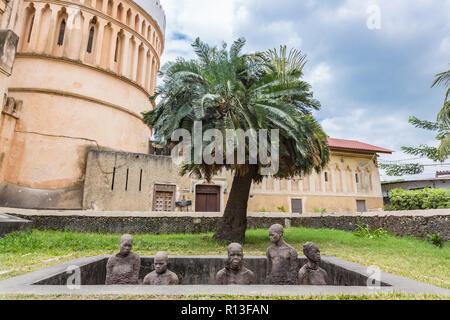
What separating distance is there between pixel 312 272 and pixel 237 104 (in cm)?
587

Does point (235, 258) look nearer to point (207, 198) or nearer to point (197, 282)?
point (197, 282)

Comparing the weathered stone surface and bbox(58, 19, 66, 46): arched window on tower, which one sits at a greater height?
bbox(58, 19, 66, 46): arched window on tower

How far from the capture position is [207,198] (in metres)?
19.3

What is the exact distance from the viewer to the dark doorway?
62.5ft

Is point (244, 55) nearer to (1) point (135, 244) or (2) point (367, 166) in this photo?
(1) point (135, 244)

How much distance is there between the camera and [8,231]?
29.8 feet

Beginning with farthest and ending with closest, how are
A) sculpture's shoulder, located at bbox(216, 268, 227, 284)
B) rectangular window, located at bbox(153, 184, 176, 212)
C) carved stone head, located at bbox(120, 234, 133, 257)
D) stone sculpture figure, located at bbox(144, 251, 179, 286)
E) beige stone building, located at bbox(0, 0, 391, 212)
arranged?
rectangular window, located at bbox(153, 184, 176, 212) < beige stone building, located at bbox(0, 0, 391, 212) < carved stone head, located at bbox(120, 234, 133, 257) < sculpture's shoulder, located at bbox(216, 268, 227, 284) < stone sculpture figure, located at bbox(144, 251, 179, 286)

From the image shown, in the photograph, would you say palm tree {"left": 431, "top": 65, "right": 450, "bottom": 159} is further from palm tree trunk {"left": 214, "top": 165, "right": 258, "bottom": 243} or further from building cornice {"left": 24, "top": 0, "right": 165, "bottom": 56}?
building cornice {"left": 24, "top": 0, "right": 165, "bottom": 56}

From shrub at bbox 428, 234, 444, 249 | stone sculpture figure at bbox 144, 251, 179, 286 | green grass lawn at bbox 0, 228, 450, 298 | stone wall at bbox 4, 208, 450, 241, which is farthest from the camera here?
stone wall at bbox 4, 208, 450, 241

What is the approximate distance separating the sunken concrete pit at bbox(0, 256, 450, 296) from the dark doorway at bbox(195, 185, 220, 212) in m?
14.5

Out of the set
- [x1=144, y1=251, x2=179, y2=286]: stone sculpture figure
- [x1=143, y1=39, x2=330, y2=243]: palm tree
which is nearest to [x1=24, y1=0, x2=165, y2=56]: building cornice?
[x1=143, y1=39, x2=330, y2=243]: palm tree

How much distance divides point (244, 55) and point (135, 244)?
766 cm

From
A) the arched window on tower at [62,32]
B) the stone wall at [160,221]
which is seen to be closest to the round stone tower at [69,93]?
the arched window on tower at [62,32]

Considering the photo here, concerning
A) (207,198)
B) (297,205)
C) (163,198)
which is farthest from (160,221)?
(297,205)
